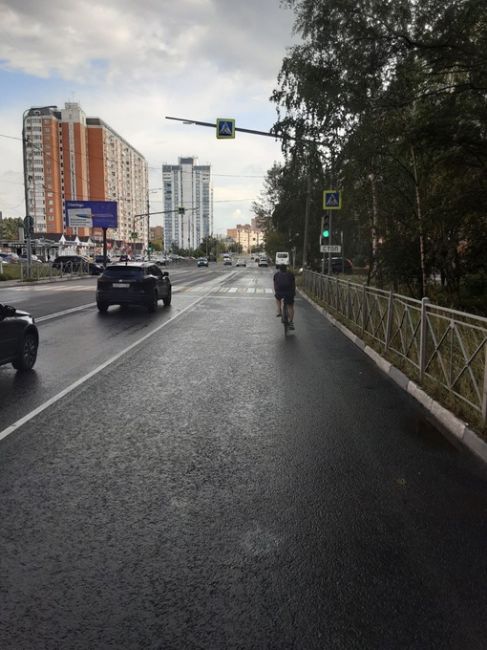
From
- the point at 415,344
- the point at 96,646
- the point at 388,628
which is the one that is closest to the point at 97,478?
the point at 96,646

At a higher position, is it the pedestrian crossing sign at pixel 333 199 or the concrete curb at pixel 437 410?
the pedestrian crossing sign at pixel 333 199

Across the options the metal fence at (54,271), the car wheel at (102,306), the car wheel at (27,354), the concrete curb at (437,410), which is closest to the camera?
the concrete curb at (437,410)

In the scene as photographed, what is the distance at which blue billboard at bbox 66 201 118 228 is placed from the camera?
174 feet

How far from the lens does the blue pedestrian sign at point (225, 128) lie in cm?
1766

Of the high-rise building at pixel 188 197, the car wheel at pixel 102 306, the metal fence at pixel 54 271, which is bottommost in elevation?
the car wheel at pixel 102 306

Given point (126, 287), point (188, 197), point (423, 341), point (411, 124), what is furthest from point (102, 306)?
point (188, 197)

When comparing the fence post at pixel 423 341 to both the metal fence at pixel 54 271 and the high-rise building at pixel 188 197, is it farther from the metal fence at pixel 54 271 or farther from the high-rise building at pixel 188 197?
the high-rise building at pixel 188 197

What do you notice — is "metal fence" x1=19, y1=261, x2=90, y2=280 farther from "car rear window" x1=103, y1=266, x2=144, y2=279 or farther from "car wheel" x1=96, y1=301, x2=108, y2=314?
"car rear window" x1=103, y1=266, x2=144, y2=279

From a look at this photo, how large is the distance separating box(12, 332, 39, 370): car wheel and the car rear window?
7.86 meters

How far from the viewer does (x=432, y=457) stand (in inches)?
188

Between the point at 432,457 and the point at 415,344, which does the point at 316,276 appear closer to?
the point at 415,344

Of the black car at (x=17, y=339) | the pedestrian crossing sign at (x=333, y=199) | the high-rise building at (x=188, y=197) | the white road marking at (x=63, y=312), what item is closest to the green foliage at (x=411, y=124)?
the pedestrian crossing sign at (x=333, y=199)

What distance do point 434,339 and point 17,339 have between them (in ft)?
19.5

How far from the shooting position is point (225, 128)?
17766 millimetres
